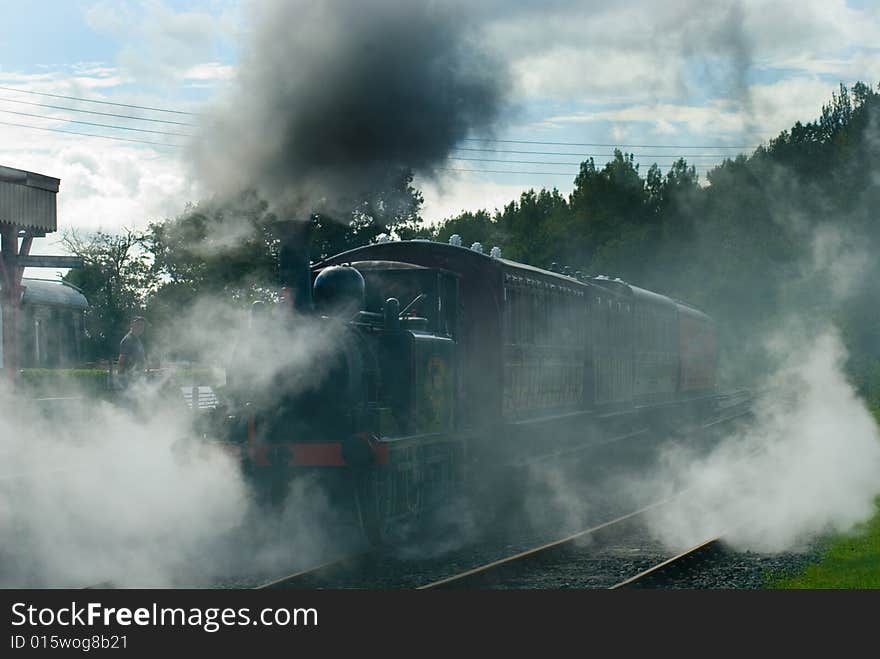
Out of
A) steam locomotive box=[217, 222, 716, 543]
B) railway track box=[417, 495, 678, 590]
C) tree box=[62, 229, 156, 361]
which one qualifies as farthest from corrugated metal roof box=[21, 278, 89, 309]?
railway track box=[417, 495, 678, 590]

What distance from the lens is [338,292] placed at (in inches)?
397

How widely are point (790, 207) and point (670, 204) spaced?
3161cm

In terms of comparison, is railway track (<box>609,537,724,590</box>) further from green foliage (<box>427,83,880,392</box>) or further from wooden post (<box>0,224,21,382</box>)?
green foliage (<box>427,83,880,392</box>)

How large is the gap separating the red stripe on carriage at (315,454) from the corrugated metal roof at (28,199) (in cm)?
791

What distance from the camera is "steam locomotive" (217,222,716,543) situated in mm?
9852

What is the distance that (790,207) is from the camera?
3947 cm

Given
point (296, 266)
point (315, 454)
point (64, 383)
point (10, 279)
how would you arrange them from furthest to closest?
1. point (64, 383)
2. point (10, 279)
3. point (315, 454)
4. point (296, 266)

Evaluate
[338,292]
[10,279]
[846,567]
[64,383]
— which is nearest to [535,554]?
[846,567]

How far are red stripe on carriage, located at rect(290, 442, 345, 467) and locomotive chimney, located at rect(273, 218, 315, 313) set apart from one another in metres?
1.17

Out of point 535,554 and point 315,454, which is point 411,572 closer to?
point 315,454

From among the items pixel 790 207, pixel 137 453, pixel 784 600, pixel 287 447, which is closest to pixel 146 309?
pixel 790 207

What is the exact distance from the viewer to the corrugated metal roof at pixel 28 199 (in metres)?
15.9

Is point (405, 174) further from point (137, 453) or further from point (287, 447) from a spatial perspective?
point (137, 453)

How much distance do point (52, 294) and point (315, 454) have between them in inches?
1226
